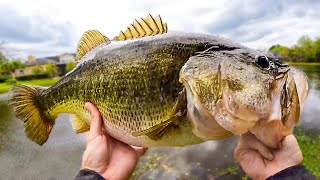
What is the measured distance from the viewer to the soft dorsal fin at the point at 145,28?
7.09 feet

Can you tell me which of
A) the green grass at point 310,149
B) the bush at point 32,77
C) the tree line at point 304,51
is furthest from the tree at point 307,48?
the green grass at point 310,149

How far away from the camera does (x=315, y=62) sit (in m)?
58.4

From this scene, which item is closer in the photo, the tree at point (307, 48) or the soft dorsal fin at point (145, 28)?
the soft dorsal fin at point (145, 28)

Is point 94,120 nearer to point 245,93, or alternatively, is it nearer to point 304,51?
point 245,93

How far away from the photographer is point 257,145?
210cm

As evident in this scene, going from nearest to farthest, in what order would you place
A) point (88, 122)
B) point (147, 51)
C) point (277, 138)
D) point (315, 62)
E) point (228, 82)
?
point (228, 82) → point (277, 138) → point (147, 51) → point (88, 122) → point (315, 62)

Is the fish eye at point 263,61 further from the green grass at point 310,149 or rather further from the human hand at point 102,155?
the green grass at point 310,149

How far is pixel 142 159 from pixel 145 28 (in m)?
6.49

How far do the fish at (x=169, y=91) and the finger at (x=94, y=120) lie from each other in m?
0.04

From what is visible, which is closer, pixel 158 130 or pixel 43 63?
pixel 158 130

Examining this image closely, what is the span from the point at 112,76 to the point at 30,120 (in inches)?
33.0

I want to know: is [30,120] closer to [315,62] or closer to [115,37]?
[115,37]

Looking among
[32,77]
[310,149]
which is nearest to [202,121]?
[310,149]

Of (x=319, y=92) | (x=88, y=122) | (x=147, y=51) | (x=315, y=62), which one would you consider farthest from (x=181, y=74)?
(x=315, y=62)
